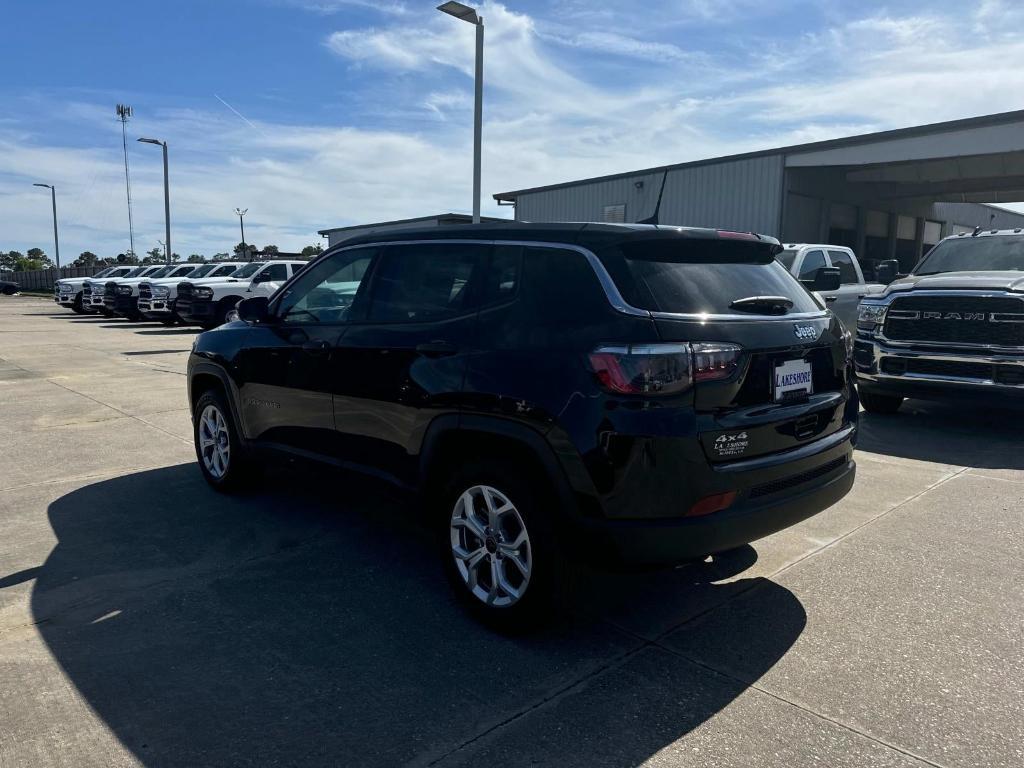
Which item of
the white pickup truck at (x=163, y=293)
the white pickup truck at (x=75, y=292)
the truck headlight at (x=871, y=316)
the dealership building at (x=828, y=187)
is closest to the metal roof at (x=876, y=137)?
the dealership building at (x=828, y=187)

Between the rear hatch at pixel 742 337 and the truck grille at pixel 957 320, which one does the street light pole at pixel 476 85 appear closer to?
the truck grille at pixel 957 320

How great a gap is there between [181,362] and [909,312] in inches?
444

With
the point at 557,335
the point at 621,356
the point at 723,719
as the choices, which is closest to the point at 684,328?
the point at 621,356

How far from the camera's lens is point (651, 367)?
2904mm

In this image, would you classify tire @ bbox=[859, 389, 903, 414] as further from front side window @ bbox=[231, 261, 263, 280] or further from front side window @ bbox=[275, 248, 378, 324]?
front side window @ bbox=[231, 261, 263, 280]

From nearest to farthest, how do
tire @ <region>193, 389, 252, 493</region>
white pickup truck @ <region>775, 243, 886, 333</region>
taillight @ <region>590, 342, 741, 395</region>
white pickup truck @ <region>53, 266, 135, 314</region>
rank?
taillight @ <region>590, 342, 741, 395</region>
tire @ <region>193, 389, 252, 493</region>
white pickup truck @ <region>775, 243, 886, 333</region>
white pickup truck @ <region>53, 266, 135, 314</region>

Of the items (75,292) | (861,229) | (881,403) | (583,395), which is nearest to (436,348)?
(583,395)

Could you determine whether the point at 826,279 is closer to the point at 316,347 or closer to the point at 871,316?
the point at 871,316

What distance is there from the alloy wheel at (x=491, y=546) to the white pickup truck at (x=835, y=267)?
7904 mm

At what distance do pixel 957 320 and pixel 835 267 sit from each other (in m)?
3.84

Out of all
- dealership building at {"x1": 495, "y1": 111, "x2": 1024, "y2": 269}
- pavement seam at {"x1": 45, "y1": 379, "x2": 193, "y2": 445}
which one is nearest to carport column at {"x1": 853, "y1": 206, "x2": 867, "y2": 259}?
dealership building at {"x1": 495, "y1": 111, "x2": 1024, "y2": 269}

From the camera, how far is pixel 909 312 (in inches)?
300

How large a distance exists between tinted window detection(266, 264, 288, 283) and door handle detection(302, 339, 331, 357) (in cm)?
1640

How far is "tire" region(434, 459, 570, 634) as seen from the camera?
3.13 m
